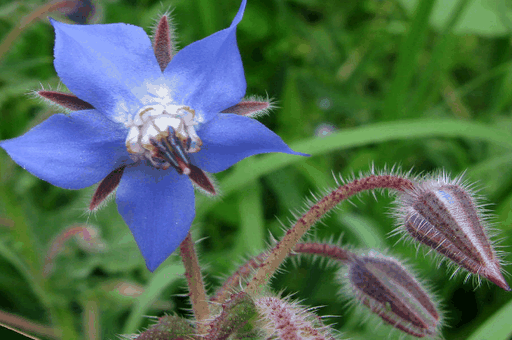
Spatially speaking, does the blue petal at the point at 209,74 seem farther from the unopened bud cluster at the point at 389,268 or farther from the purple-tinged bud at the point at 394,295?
the purple-tinged bud at the point at 394,295

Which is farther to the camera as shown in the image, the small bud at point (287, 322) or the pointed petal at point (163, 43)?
the pointed petal at point (163, 43)

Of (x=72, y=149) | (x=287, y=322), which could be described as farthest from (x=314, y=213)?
(x=72, y=149)

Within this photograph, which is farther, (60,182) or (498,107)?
(498,107)

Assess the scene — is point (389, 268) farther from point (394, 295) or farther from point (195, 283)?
point (195, 283)

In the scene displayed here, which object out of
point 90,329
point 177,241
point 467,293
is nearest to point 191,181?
point 177,241

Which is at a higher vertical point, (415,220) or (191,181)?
(191,181)

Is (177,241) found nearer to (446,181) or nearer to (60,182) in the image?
(60,182)

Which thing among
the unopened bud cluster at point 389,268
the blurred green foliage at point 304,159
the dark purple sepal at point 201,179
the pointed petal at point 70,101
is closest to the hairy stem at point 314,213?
the unopened bud cluster at point 389,268

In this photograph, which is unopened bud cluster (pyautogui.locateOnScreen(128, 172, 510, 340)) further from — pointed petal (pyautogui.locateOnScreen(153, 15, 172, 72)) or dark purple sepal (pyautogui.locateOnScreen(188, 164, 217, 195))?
pointed petal (pyautogui.locateOnScreen(153, 15, 172, 72))
